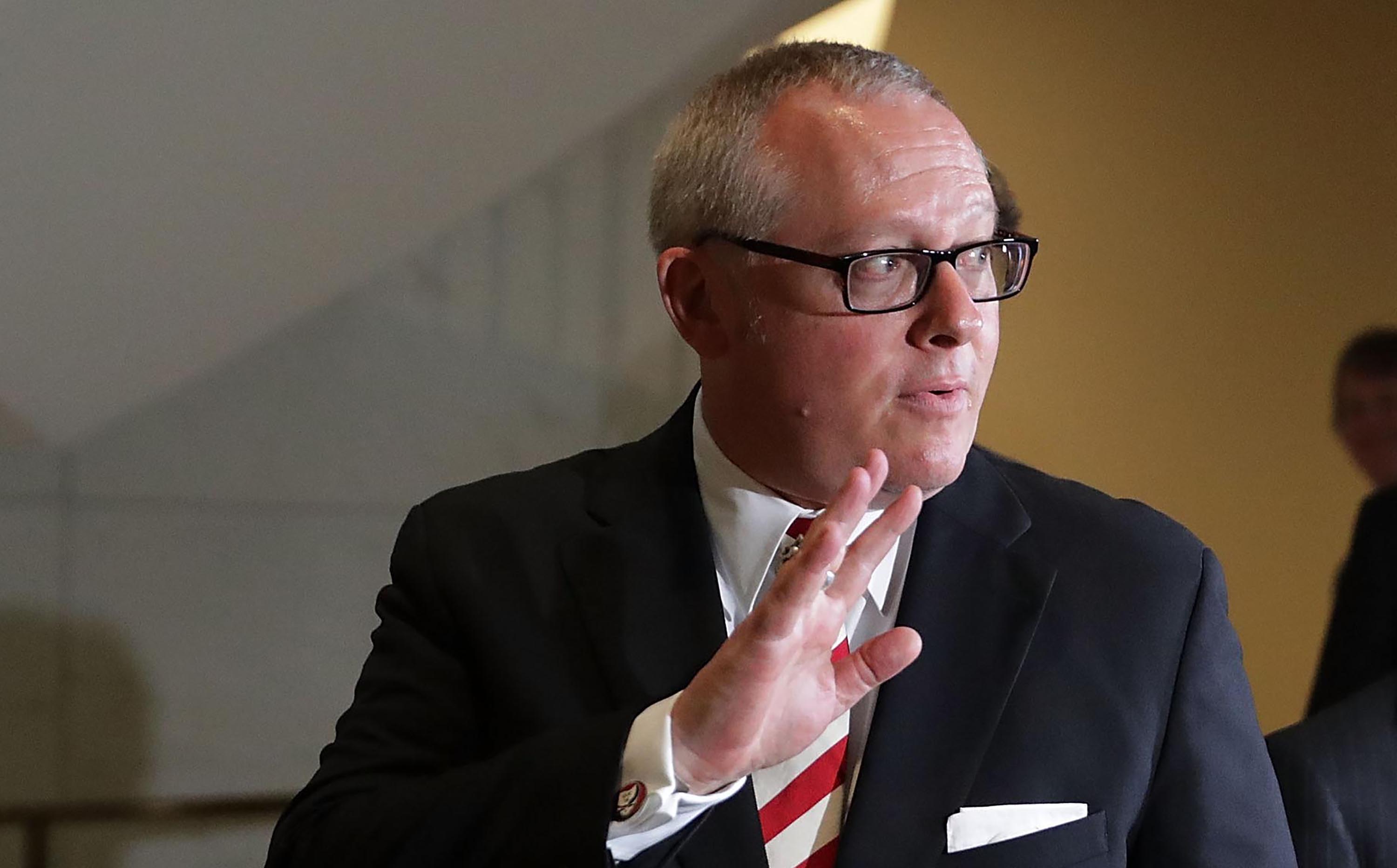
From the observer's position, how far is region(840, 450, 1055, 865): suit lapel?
1.27 metres

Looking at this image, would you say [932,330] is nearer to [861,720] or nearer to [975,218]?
[975,218]

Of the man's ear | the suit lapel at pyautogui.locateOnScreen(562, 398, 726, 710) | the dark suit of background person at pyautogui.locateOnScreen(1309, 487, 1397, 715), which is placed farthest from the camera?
the dark suit of background person at pyautogui.locateOnScreen(1309, 487, 1397, 715)

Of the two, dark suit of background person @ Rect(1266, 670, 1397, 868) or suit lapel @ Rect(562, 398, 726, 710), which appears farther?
dark suit of background person @ Rect(1266, 670, 1397, 868)

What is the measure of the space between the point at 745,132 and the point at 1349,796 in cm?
155

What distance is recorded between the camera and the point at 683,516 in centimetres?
148

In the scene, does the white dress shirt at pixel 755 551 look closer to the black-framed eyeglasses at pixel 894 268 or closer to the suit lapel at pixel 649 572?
the suit lapel at pixel 649 572

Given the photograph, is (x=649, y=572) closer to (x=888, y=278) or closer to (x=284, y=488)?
(x=888, y=278)

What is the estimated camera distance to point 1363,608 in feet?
8.21

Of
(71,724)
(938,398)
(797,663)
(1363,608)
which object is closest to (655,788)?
(797,663)

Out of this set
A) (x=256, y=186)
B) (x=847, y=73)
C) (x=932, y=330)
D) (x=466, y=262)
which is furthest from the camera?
(x=466, y=262)

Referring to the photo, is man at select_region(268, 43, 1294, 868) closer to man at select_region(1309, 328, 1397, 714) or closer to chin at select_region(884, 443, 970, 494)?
chin at select_region(884, 443, 970, 494)

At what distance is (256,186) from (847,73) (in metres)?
1.24

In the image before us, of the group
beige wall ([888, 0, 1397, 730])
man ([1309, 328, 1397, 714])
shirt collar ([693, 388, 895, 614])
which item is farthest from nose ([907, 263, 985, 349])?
man ([1309, 328, 1397, 714])

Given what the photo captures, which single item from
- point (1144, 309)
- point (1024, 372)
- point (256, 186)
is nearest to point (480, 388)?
point (256, 186)
